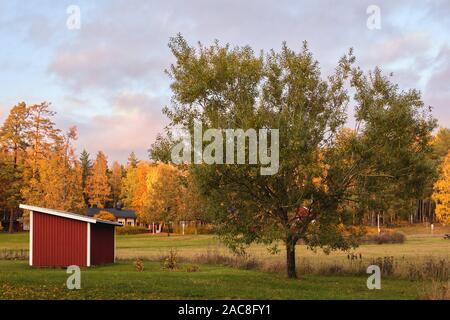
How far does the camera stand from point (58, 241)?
31.3m

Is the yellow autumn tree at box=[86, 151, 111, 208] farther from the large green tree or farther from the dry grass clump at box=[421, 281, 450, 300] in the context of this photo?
the dry grass clump at box=[421, 281, 450, 300]

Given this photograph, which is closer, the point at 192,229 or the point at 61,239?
the point at 61,239

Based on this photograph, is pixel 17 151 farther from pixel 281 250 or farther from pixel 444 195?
pixel 444 195

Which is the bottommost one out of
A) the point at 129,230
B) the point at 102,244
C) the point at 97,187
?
the point at 129,230

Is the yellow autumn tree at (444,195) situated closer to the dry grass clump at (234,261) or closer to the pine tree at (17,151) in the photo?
the dry grass clump at (234,261)

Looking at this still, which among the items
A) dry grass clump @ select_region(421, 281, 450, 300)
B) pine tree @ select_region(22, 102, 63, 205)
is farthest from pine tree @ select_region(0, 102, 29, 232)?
dry grass clump @ select_region(421, 281, 450, 300)

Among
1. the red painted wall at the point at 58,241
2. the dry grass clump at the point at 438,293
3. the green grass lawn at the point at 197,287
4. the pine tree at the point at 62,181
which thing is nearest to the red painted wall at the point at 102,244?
the red painted wall at the point at 58,241

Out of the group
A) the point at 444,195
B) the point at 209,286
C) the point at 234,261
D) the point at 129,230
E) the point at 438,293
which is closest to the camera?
the point at 438,293

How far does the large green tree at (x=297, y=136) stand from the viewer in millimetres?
20844

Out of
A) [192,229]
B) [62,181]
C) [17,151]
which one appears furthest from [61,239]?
[192,229]

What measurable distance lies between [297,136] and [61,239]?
17553 mm

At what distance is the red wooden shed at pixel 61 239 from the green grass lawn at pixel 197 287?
269 inches
